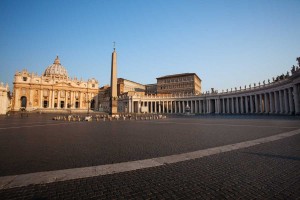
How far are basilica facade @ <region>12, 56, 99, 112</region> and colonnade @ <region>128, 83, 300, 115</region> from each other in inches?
1278

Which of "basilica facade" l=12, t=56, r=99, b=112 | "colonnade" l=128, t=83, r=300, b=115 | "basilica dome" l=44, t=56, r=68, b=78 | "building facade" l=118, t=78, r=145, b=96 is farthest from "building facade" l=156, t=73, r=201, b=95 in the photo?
"basilica dome" l=44, t=56, r=68, b=78

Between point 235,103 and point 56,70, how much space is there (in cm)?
10589

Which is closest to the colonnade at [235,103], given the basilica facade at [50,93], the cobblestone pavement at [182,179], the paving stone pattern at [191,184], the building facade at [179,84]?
the building facade at [179,84]

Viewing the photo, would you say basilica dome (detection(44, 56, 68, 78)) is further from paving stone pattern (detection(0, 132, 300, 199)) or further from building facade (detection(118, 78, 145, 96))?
paving stone pattern (detection(0, 132, 300, 199))

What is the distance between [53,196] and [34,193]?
49cm

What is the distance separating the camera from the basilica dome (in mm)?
110125

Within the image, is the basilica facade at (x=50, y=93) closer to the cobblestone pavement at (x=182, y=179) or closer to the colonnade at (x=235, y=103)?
the colonnade at (x=235, y=103)

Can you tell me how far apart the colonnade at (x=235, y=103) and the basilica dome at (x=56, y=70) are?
5966 cm

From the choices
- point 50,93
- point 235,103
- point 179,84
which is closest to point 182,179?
point 235,103

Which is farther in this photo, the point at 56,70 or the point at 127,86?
the point at 56,70

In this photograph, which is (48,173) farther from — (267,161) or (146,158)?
(267,161)

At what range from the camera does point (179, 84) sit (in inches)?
3693

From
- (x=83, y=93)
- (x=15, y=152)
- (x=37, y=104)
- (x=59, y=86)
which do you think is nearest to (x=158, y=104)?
(x=83, y=93)

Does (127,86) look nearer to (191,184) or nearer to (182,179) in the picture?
(182,179)
